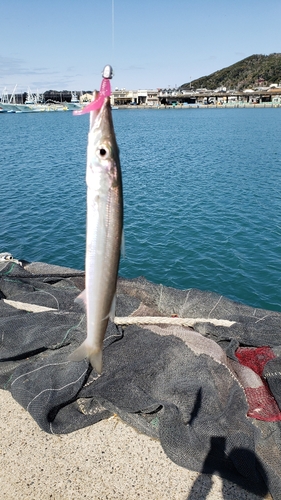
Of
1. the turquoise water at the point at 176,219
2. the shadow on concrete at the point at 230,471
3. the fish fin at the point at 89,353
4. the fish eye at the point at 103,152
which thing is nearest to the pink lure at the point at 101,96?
the fish eye at the point at 103,152

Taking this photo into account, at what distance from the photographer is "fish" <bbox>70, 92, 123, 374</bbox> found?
243 centimetres

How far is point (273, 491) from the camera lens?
400 centimetres

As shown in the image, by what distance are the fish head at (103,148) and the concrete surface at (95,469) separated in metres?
3.44

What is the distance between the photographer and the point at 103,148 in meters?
2.43

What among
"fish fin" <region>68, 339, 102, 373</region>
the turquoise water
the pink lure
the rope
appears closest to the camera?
the pink lure

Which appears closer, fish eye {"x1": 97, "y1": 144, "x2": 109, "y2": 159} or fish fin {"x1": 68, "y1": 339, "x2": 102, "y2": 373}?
fish eye {"x1": 97, "y1": 144, "x2": 109, "y2": 159}

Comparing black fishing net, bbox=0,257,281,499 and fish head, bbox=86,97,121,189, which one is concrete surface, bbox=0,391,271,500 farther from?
fish head, bbox=86,97,121,189

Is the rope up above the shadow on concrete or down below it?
above

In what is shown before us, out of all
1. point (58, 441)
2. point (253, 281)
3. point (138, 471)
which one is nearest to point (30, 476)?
point (58, 441)

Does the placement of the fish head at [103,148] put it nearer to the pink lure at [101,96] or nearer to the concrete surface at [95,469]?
the pink lure at [101,96]

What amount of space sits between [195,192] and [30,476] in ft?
84.6

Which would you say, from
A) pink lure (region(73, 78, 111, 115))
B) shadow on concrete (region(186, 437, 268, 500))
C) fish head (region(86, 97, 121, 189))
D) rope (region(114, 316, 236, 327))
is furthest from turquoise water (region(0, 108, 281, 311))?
pink lure (region(73, 78, 111, 115))

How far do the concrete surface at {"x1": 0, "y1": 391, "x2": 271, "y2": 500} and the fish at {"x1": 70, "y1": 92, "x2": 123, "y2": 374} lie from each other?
6.67ft

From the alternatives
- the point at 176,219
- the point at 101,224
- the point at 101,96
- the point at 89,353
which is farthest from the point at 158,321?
the point at 176,219
